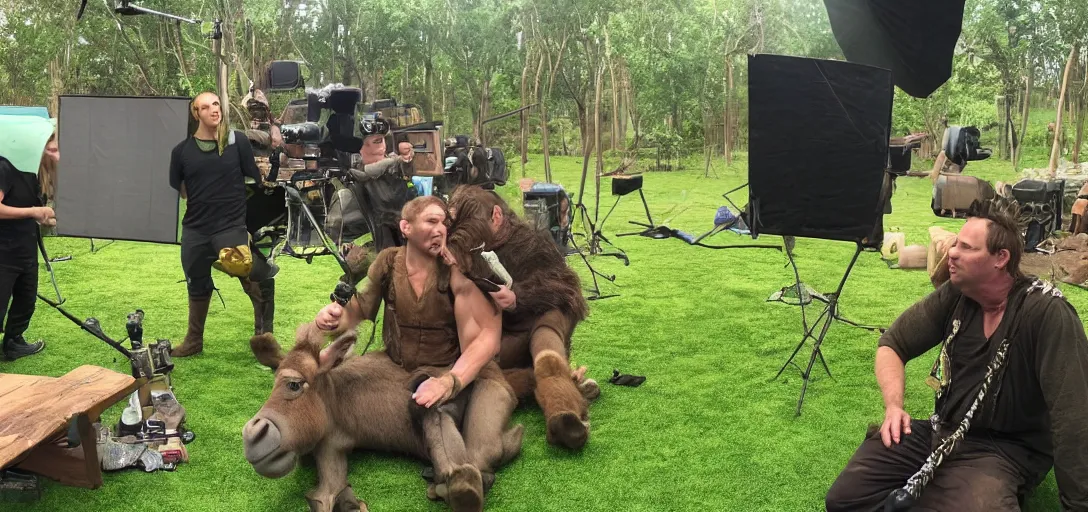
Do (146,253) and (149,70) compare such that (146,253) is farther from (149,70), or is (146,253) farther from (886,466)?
(149,70)

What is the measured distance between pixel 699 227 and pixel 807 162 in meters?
6.58

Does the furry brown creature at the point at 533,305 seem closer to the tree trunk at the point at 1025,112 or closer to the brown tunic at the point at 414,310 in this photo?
the brown tunic at the point at 414,310

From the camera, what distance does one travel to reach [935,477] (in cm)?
258

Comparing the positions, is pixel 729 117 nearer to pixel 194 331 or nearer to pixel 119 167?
pixel 119 167

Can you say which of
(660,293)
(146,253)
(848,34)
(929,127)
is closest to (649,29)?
(929,127)

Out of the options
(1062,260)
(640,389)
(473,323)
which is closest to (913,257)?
(1062,260)

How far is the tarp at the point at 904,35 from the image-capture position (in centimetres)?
345

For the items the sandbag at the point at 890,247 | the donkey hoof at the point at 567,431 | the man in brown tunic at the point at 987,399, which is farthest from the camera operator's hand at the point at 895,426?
the sandbag at the point at 890,247

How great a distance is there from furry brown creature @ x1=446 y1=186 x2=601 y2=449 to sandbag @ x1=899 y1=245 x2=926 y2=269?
458 centimetres

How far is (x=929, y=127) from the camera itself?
12.5 meters

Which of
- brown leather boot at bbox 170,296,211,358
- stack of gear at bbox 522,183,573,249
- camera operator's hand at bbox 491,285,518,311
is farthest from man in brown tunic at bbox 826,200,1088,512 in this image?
stack of gear at bbox 522,183,573,249

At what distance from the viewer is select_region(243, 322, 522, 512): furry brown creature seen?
104 inches

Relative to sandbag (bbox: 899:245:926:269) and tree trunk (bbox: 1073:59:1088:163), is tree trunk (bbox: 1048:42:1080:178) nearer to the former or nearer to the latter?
tree trunk (bbox: 1073:59:1088:163)

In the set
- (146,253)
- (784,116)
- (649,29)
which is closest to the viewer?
(784,116)
